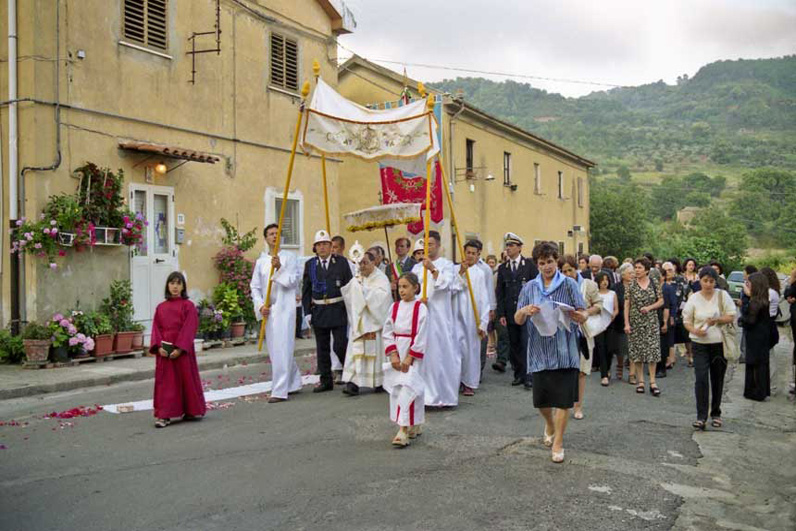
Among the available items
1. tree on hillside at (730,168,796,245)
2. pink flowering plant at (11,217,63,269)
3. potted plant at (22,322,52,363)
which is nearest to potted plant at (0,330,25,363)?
potted plant at (22,322,52,363)

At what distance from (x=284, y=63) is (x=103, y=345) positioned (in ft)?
26.9

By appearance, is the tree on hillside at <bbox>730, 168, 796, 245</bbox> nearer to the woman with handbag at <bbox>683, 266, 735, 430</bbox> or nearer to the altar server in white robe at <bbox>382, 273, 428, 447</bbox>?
the woman with handbag at <bbox>683, 266, 735, 430</bbox>

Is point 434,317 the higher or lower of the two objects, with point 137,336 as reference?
higher

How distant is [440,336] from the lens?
895 centimetres

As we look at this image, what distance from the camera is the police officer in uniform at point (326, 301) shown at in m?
9.71

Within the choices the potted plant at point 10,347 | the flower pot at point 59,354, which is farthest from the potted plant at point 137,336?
the potted plant at point 10,347

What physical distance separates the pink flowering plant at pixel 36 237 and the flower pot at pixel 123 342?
1599 mm

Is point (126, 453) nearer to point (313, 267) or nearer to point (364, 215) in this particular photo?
point (313, 267)

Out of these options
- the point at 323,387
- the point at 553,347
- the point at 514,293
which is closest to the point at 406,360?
the point at 553,347

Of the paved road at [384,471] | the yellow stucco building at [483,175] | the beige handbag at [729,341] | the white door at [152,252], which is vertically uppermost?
the yellow stucco building at [483,175]

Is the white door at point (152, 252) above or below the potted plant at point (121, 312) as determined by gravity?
above

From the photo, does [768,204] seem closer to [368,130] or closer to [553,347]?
[368,130]

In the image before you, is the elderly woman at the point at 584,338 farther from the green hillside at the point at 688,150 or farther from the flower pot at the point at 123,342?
the green hillside at the point at 688,150

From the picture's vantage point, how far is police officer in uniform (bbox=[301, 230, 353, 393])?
9.71 metres
